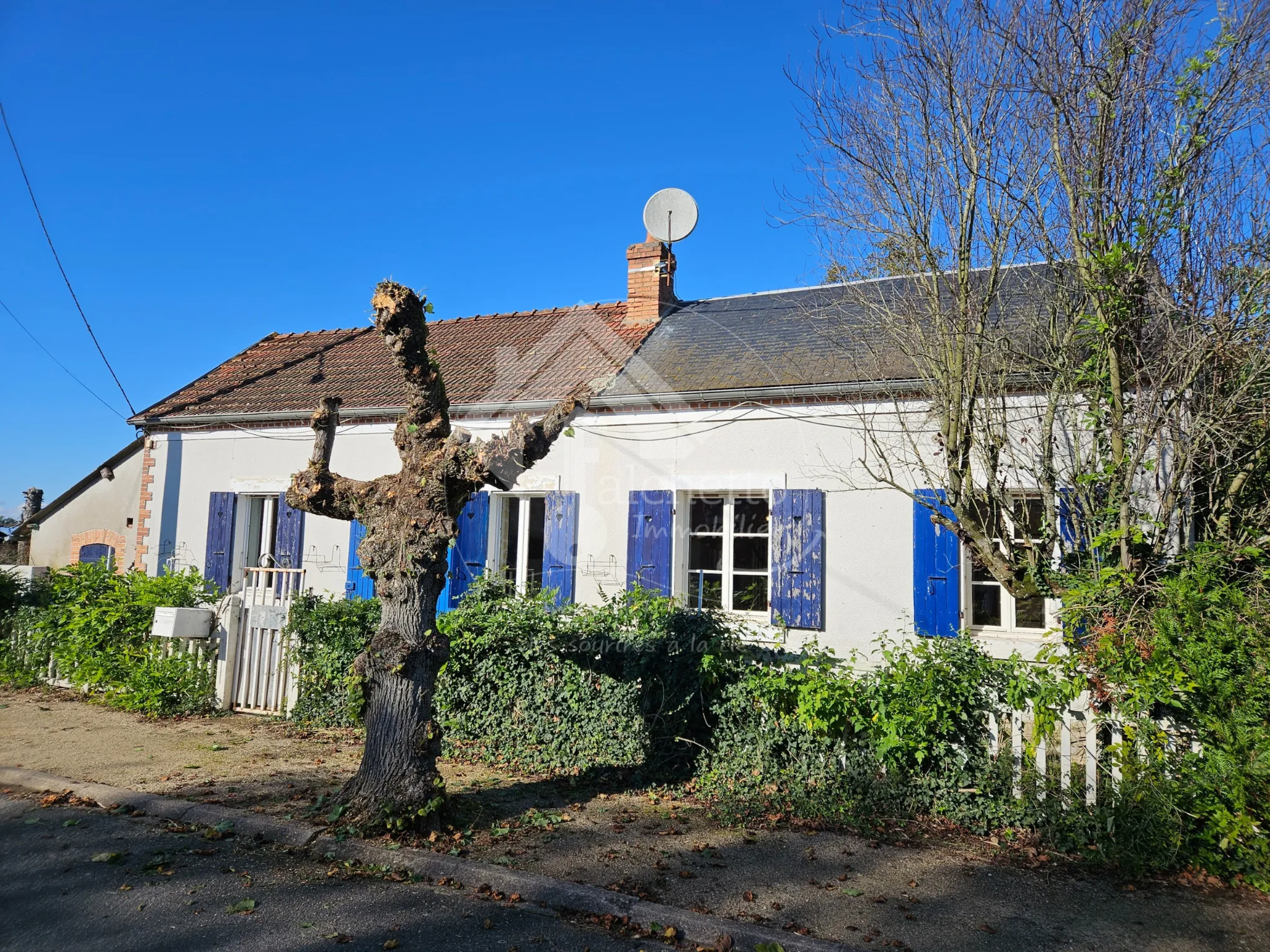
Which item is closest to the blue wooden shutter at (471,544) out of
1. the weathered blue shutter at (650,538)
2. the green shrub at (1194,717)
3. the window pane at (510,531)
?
the window pane at (510,531)

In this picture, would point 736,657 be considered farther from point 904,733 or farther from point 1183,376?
point 1183,376

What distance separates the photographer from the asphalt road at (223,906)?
3.77 meters

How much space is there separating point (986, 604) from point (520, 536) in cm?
509

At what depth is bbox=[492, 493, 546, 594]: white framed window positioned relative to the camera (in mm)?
9859

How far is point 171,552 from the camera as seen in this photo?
11.8 m

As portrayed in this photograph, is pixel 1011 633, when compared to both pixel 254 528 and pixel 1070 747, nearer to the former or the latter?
pixel 1070 747

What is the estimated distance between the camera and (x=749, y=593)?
28.8 ft

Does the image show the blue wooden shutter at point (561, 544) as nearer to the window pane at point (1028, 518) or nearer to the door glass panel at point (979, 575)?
the door glass panel at point (979, 575)

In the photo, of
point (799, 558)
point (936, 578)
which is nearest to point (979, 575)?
point (936, 578)

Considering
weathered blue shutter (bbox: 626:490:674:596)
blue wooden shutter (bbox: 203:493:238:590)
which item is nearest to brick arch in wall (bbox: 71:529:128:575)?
blue wooden shutter (bbox: 203:493:238:590)

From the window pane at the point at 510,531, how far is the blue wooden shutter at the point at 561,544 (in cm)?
66

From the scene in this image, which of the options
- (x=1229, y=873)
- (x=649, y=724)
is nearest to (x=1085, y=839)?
(x=1229, y=873)

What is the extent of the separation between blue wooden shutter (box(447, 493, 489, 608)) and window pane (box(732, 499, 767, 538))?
2922 millimetres

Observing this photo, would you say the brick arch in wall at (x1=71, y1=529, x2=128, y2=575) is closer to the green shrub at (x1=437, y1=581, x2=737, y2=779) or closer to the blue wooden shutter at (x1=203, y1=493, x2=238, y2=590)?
the blue wooden shutter at (x1=203, y1=493, x2=238, y2=590)
